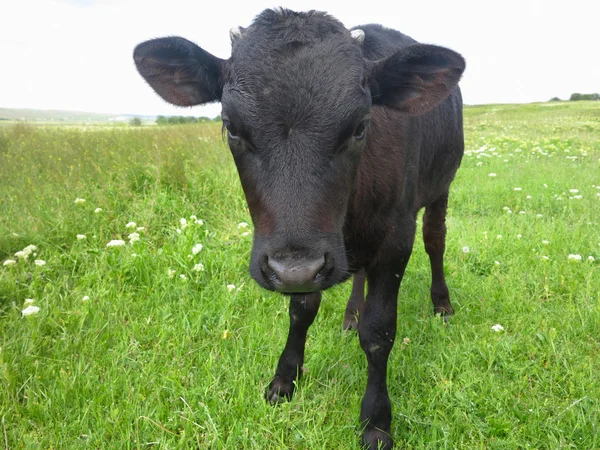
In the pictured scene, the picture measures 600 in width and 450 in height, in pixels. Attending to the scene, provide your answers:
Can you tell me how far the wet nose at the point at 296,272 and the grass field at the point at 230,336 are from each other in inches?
42.4

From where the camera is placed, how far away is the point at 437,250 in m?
4.22

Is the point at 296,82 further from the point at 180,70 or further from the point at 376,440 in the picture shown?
the point at 376,440

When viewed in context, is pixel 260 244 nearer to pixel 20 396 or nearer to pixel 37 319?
pixel 20 396

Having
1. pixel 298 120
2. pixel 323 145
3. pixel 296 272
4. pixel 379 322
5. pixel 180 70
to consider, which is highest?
pixel 180 70

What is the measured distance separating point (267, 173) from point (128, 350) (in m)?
1.96

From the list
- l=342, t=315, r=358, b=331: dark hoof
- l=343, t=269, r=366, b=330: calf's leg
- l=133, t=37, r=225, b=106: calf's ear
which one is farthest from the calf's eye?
l=342, t=315, r=358, b=331: dark hoof

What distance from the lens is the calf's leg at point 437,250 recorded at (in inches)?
161

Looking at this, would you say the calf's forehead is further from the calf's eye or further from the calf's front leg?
the calf's front leg

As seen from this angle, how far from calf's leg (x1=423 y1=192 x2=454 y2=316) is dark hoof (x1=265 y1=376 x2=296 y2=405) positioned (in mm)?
1670

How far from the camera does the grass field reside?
100 inches

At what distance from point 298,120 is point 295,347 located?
171 centimetres

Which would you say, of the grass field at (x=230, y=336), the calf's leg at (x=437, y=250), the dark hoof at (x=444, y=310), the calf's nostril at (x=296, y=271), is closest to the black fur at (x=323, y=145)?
the calf's nostril at (x=296, y=271)

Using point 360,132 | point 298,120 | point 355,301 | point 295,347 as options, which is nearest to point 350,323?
point 355,301

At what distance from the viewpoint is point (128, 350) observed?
319cm
